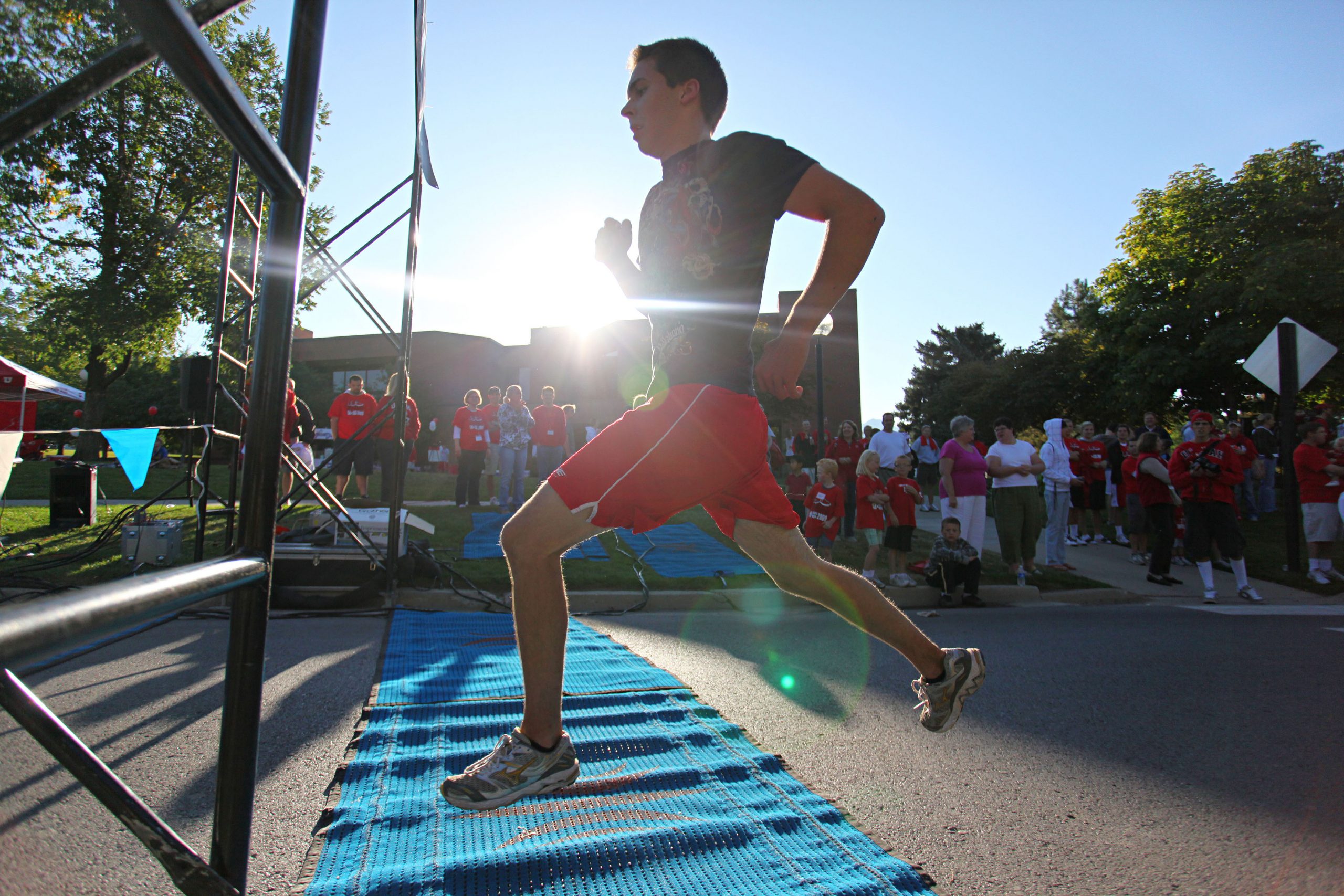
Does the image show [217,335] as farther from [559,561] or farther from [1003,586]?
[1003,586]

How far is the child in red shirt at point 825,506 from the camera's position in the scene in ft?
27.7

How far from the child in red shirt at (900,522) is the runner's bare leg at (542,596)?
667 centimetres

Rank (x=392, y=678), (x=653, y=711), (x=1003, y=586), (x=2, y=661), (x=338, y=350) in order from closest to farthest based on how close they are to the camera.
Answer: (x=2, y=661), (x=653, y=711), (x=392, y=678), (x=1003, y=586), (x=338, y=350)

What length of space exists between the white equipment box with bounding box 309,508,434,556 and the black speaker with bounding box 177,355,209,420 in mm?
1450

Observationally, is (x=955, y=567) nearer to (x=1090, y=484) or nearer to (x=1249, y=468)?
(x=1090, y=484)

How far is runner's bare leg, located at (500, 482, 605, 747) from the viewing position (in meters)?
1.94

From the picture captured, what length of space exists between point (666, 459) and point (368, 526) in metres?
5.78

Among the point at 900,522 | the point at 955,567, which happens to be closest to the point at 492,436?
the point at 900,522

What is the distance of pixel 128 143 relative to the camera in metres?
1.48

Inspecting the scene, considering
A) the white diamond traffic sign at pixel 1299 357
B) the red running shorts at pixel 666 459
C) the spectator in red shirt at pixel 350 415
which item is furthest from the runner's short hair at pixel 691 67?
the white diamond traffic sign at pixel 1299 357

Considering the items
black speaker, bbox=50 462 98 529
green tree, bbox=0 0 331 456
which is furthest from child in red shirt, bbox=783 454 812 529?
black speaker, bbox=50 462 98 529

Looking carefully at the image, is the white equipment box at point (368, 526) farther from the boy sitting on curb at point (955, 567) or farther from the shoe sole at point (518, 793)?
the boy sitting on curb at point (955, 567)

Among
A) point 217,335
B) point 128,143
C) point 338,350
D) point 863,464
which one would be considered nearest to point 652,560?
point 863,464

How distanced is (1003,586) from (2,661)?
29.0 ft
